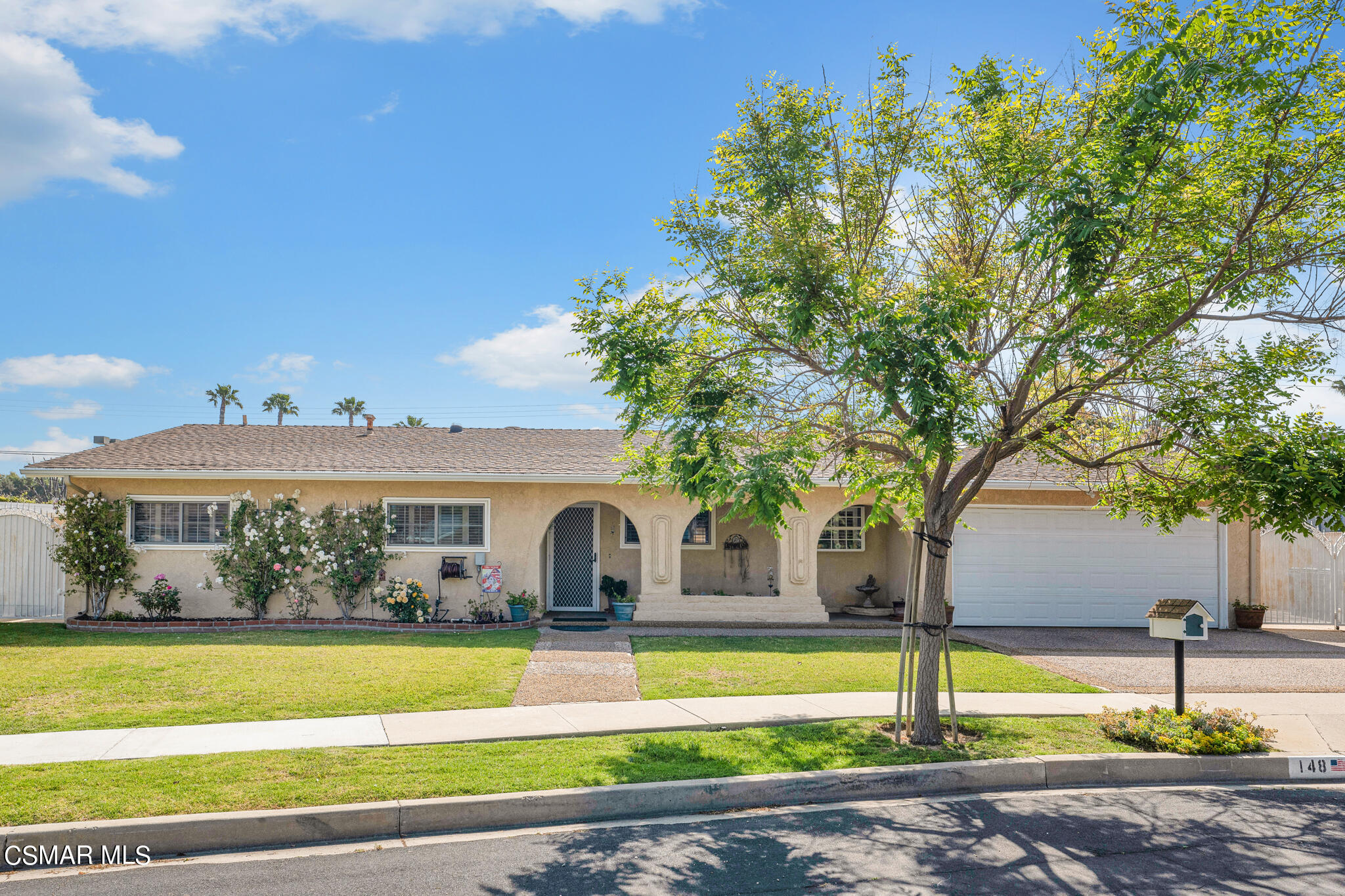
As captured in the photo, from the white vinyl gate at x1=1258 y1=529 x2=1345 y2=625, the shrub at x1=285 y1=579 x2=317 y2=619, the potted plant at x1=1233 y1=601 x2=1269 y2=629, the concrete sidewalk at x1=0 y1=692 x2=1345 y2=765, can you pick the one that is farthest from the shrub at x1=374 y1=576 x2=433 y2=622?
the white vinyl gate at x1=1258 y1=529 x2=1345 y2=625

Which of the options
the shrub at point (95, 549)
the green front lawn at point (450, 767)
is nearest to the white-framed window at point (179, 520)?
the shrub at point (95, 549)

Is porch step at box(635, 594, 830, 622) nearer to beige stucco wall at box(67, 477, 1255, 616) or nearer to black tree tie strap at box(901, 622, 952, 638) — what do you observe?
beige stucco wall at box(67, 477, 1255, 616)

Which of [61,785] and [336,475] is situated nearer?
[61,785]

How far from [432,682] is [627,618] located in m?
6.51

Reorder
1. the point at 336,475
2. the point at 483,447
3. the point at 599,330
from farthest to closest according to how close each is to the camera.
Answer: the point at 483,447
the point at 336,475
the point at 599,330

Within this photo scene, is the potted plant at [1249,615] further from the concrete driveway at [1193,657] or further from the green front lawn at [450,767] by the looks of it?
the green front lawn at [450,767]

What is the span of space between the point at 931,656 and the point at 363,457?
11.9 m

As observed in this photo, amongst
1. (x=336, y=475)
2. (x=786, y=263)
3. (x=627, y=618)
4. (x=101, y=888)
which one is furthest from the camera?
(x=627, y=618)

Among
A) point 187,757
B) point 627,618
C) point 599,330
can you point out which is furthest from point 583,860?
point 627,618

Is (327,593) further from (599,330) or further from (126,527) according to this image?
(599,330)

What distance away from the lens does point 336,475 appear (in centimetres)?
1518

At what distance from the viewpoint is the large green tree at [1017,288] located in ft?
21.7

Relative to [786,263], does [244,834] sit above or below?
below

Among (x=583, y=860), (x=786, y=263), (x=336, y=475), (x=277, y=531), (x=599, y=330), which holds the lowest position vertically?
(x=583, y=860)
